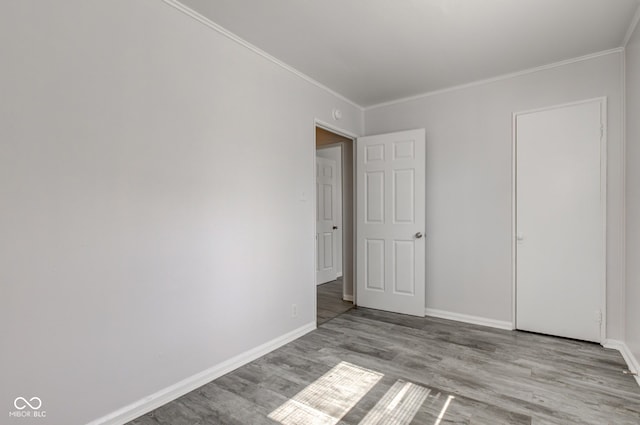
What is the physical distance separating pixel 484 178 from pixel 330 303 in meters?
2.46

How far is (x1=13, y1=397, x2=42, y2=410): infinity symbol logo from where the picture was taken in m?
1.45

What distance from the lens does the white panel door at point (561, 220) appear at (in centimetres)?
284

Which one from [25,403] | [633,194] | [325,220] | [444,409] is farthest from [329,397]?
[325,220]

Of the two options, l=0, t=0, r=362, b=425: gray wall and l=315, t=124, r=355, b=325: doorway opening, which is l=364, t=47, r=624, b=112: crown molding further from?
l=0, t=0, r=362, b=425: gray wall

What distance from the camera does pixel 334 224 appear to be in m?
5.89

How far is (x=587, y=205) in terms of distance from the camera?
287cm

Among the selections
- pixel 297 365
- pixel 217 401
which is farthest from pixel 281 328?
pixel 217 401

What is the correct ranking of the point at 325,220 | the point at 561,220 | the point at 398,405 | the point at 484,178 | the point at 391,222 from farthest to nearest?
the point at 325,220, the point at 391,222, the point at 484,178, the point at 561,220, the point at 398,405

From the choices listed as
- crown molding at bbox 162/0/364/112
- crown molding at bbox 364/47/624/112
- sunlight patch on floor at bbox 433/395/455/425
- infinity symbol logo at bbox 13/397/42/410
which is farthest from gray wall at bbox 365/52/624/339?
infinity symbol logo at bbox 13/397/42/410

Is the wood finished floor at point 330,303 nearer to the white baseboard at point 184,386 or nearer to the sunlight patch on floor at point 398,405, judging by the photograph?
the white baseboard at point 184,386

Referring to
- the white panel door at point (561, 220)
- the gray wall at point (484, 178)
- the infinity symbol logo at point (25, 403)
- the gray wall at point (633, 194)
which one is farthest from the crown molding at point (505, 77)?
the infinity symbol logo at point (25, 403)

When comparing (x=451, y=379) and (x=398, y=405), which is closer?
(x=398, y=405)

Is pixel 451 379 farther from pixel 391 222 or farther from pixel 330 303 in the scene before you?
pixel 330 303

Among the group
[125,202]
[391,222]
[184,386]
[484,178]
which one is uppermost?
[484,178]
